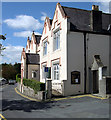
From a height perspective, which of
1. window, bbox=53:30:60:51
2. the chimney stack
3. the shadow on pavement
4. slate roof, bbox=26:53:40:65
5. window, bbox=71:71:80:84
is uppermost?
the chimney stack

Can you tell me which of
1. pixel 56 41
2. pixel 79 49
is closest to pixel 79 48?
→ pixel 79 49

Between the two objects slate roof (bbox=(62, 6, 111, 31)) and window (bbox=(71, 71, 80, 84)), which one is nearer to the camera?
window (bbox=(71, 71, 80, 84))

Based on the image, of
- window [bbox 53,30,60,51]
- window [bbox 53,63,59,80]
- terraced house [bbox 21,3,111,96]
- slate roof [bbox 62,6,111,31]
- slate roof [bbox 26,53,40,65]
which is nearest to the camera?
terraced house [bbox 21,3,111,96]

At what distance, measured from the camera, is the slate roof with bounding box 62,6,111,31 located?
66.7 feet

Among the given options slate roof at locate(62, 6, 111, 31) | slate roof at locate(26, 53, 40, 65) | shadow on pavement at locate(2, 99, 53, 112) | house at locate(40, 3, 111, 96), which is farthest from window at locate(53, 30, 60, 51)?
slate roof at locate(26, 53, 40, 65)

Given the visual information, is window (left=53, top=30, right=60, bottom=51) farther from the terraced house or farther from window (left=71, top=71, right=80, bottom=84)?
window (left=71, top=71, right=80, bottom=84)

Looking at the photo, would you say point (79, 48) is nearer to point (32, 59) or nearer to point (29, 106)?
point (29, 106)

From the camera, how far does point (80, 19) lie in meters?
21.5

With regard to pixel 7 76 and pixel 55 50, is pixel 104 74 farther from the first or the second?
pixel 7 76

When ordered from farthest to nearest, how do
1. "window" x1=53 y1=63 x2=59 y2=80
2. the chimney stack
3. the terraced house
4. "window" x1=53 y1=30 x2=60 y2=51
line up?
"window" x1=53 y1=30 x2=60 y2=51 < "window" x1=53 y1=63 x2=59 y2=80 < the chimney stack < the terraced house

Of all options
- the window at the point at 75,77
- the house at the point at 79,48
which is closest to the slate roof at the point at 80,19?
the house at the point at 79,48

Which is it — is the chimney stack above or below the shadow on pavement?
above

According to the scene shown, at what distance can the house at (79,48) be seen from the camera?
18.9m

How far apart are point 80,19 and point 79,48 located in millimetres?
4265
